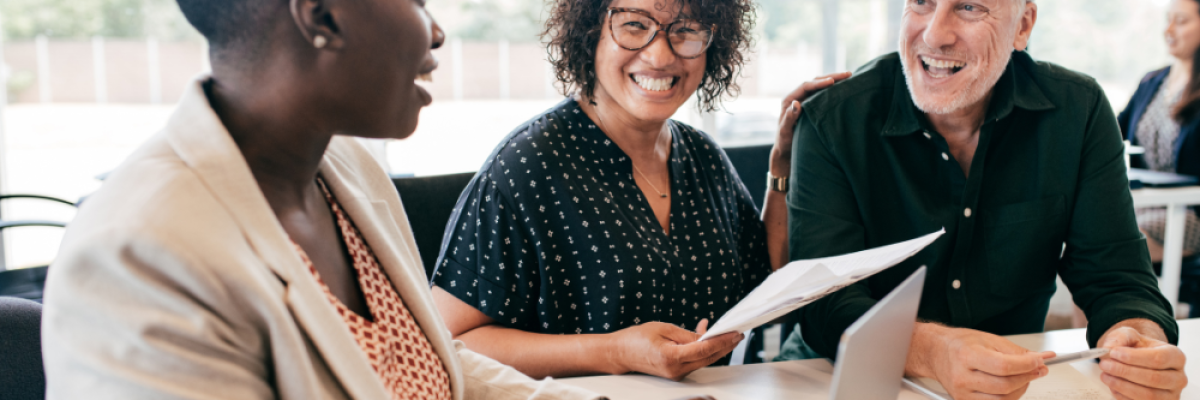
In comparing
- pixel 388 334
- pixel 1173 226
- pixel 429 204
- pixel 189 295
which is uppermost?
pixel 189 295

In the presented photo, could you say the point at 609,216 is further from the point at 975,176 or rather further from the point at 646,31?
→ the point at 975,176

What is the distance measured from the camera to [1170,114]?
3277 mm

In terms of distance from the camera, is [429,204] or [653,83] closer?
[653,83]

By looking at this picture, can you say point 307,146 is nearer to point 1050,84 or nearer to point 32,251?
point 1050,84

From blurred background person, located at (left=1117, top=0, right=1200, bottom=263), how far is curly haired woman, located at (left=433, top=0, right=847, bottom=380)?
2274 mm

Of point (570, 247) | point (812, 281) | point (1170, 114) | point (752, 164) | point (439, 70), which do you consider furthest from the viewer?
point (439, 70)

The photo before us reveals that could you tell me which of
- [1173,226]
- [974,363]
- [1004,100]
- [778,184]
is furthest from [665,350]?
[1173,226]

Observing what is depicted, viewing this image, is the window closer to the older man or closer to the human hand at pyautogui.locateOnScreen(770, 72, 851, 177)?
the human hand at pyautogui.locateOnScreen(770, 72, 851, 177)

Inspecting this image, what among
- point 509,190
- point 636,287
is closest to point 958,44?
point 636,287

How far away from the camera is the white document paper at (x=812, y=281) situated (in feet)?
3.04

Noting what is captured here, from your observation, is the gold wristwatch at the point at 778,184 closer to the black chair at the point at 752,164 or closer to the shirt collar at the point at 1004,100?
the shirt collar at the point at 1004,100

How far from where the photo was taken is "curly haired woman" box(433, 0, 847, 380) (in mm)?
1357

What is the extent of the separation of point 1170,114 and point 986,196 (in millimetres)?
2515

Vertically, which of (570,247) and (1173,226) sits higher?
(570,247)
